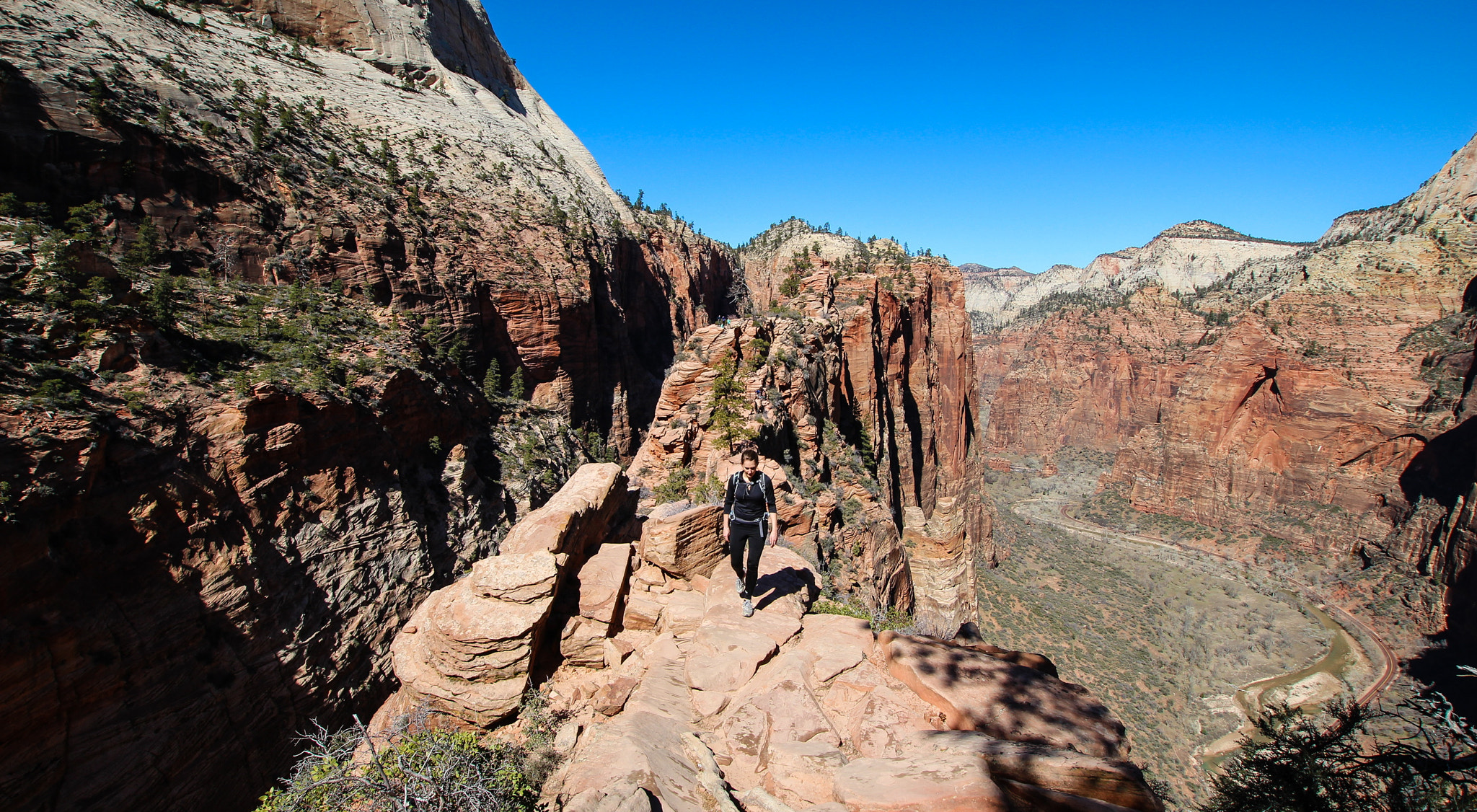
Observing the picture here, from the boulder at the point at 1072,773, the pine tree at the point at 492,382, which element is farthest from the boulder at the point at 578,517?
the pine tree at the point at 492,382

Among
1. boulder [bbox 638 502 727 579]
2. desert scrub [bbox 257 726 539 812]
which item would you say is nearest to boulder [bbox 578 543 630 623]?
boulder [bbox 638 502 727 579]

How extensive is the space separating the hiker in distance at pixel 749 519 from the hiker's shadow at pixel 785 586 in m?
0.40

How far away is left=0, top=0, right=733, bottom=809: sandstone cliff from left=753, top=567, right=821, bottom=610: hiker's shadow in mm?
9896

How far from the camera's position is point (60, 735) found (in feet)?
23.6

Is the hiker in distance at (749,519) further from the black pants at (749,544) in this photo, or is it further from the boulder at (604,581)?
the boulder at (604,581)

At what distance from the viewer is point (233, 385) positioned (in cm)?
1127

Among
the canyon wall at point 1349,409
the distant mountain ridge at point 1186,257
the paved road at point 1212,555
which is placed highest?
the distant mountain ridge at point 1186,257

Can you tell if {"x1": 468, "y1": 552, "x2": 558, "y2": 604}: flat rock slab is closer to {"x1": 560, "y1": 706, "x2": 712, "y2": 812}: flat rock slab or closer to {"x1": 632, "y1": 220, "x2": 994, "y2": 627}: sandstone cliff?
{"x1": 560, "y1": 706, "x2": 712, "y2": 812}: flat rock slab

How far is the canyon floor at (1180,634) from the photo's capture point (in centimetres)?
3044

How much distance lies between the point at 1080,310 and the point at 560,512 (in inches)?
4758

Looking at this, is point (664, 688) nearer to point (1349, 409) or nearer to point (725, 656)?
point (725, 656)

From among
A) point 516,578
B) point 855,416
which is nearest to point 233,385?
point 516,578

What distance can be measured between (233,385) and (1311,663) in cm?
6318

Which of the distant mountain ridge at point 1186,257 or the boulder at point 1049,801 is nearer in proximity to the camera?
the boulder at point 1049,801
